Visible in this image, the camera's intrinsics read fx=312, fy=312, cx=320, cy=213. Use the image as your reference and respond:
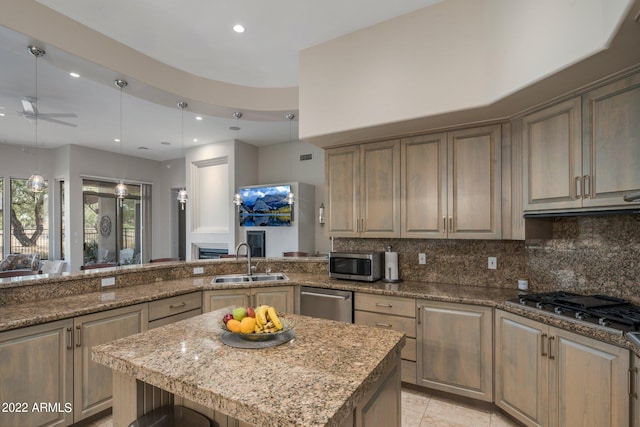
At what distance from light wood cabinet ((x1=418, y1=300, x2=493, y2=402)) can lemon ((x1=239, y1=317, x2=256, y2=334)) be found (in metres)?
1.65

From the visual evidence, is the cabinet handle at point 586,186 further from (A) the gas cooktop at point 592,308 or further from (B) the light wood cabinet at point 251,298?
(B) the light wood cabinet at point 251,298

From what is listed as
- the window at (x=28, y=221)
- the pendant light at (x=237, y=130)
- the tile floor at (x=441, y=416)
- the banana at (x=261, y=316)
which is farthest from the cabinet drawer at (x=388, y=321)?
the window at (x=28, y=221)

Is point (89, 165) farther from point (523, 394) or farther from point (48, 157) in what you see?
point (523, 394)

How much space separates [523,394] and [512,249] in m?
1.17

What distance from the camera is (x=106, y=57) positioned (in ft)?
8.74

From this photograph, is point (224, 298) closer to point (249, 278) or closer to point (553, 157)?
point (249, 278)

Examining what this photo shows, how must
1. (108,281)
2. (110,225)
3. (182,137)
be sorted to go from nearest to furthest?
(108,281)
(182,137)
(110,225)

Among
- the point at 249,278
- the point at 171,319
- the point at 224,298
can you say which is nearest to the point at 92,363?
the point at 171,319

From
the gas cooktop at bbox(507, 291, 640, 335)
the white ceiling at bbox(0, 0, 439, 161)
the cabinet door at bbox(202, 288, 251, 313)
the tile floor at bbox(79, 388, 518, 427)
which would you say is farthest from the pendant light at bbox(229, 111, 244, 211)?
the gas cooktop at bbox(507, 291, 640, 335)

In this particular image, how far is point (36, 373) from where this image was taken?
6.48 feet

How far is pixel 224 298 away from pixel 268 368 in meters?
1.98

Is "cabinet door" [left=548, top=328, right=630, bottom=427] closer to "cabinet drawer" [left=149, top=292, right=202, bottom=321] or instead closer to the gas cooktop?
the gas cooktop

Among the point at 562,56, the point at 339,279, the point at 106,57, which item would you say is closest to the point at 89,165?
the point at 106,57

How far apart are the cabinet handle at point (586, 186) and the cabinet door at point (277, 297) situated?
246 centimetres
